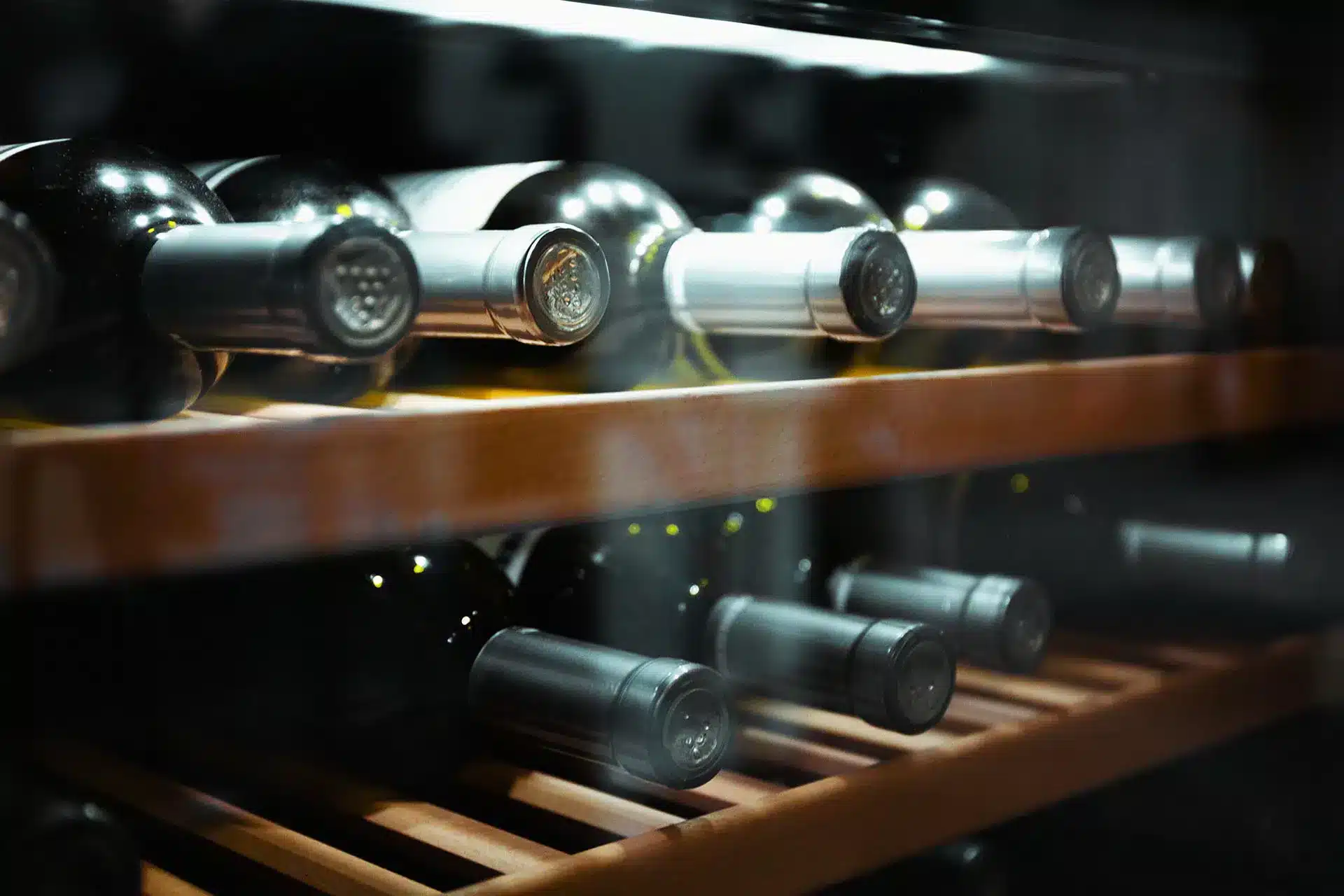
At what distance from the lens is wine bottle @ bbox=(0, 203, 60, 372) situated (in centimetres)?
30

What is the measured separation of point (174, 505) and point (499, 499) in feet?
0.35

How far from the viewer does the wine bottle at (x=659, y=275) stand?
1.58 ft

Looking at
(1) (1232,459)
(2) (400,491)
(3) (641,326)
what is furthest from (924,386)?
(1) (1232,459)

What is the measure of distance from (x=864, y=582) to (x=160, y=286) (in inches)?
16.5

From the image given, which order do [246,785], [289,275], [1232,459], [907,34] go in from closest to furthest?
1. [289,275]
2. [246,785]
3. [907,34]
4. [1232,459]

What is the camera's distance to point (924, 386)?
0.54 metres

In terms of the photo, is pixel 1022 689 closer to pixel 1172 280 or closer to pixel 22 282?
pixel 1172 280

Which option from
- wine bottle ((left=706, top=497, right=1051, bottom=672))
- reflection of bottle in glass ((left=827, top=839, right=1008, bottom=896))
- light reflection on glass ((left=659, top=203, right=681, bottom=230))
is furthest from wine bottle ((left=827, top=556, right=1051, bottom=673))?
light reflection on glass ((left=659, top=203, right=681, bottom=230))

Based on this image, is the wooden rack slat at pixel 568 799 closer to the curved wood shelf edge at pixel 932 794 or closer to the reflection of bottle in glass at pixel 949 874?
the curved wood shelf edge at pixel 932 794

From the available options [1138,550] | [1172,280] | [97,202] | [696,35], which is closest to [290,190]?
[97,202]

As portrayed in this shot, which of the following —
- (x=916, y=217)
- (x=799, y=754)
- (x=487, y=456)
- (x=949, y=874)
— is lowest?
(x=949, y=874)

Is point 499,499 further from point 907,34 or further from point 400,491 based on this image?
point 907,34

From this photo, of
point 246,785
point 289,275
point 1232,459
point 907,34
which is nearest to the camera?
point 289,275

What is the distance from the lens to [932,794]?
23.1 inches
